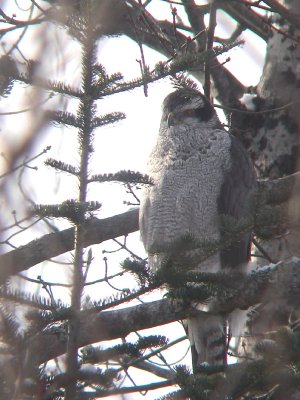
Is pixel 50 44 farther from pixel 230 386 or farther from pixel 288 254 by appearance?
pixel 288 254

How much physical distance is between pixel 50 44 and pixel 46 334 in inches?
44.4

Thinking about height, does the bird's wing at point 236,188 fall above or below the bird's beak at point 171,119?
below

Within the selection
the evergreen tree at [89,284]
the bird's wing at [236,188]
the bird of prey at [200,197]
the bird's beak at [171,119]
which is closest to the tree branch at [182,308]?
the evergreen tree at [89,284]

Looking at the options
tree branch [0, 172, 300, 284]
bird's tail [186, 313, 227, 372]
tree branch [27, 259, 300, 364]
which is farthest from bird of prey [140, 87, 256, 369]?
tree branch [27, 259, 300, 364]

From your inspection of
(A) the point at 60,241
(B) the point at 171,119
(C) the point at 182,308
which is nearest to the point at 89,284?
(C) the point at 182,308

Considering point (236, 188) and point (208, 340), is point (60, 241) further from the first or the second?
point (236, 188)

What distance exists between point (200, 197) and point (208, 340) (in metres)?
0.92

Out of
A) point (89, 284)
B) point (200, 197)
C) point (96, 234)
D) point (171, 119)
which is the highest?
point (171, 119)

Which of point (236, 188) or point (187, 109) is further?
point (187, 109)

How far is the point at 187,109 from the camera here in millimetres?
5664

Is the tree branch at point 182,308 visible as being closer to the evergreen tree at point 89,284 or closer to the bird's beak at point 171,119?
the evergreen tree at point 89,284

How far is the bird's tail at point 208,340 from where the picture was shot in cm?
503

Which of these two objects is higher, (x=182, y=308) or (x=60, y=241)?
(x=60, y=241)

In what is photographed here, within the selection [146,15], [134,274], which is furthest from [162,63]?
[146,15]
